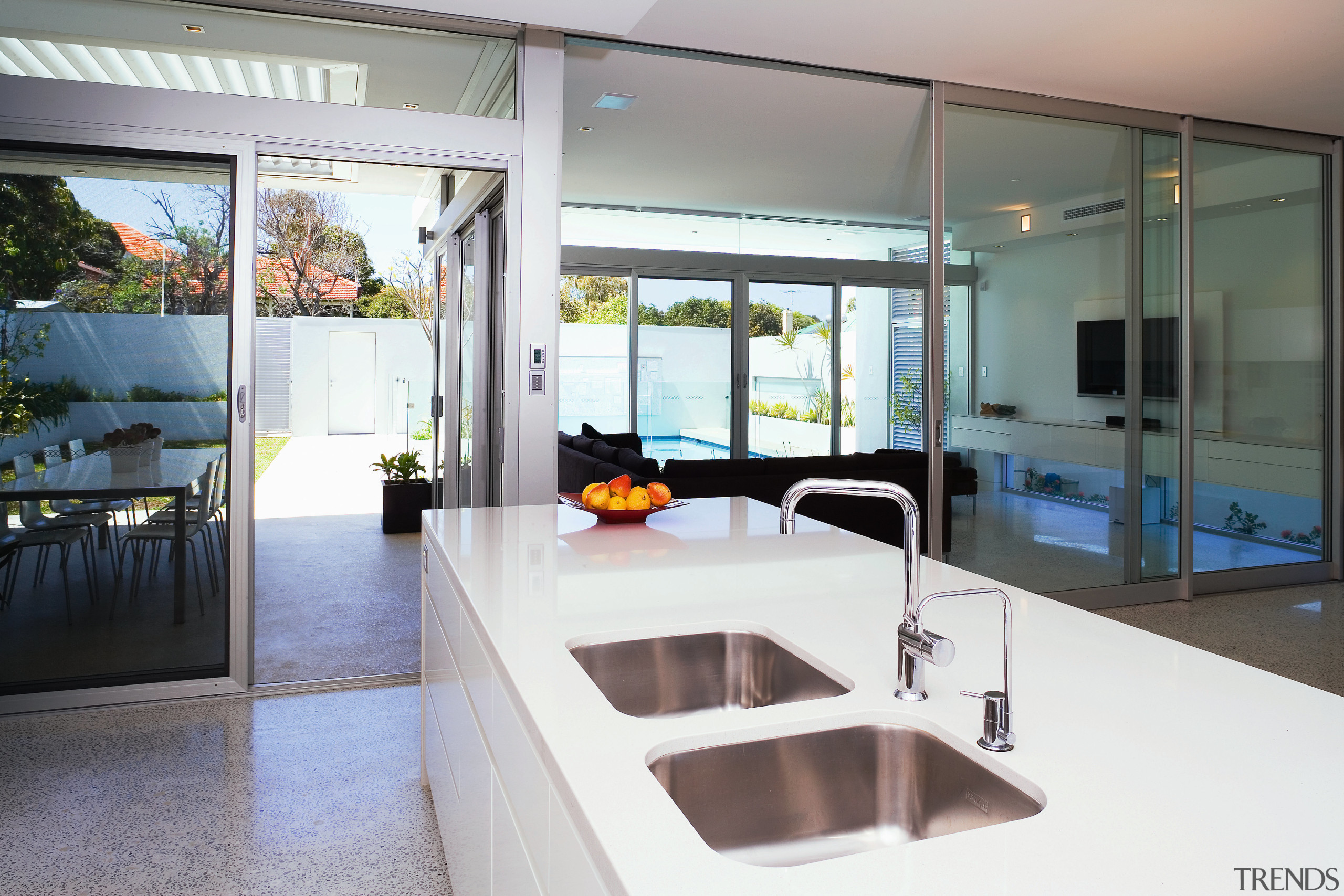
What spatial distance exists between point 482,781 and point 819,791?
Result: 666 millimetres

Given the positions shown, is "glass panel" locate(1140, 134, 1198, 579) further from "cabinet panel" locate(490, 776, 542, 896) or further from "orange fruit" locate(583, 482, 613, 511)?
"cabinet panel" locate(490, 776, 542, 896)

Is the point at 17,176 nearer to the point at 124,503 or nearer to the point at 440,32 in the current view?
the point at 124,503

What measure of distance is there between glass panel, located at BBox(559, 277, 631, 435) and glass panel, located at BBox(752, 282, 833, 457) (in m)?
1.14

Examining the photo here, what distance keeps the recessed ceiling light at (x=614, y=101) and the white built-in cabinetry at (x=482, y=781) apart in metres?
2.94

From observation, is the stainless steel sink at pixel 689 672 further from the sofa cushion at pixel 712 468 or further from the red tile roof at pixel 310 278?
the red tile roof at pixel 310 278

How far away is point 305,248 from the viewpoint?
40.5 feet

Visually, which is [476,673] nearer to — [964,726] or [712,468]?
[964,726]

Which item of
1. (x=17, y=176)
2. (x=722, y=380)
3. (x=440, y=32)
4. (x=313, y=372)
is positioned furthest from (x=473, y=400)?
(x=313, y=372)

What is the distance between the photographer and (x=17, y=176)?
316 centimetres

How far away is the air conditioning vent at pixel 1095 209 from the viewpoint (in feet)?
15.7

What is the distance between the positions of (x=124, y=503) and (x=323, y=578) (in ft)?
6.64

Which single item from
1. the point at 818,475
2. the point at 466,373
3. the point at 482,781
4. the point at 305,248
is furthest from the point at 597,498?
the point at 305,248

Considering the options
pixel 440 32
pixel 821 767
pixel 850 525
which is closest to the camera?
pixel 821 767

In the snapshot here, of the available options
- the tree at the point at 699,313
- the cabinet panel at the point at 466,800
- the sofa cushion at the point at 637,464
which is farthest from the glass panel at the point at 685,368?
the cabinet panel at the point at 466,800
